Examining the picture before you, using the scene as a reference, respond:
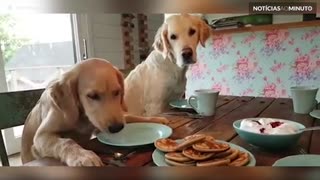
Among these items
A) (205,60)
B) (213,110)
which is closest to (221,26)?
(205,60)

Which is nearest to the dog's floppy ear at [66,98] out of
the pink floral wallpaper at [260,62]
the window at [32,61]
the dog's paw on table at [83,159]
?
the dog's paw on table at [83,159]

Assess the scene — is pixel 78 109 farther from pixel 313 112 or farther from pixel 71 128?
pixel 313 112

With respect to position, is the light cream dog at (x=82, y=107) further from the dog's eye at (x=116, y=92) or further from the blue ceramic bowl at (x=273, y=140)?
the blue ceramic bowl at (x=273, y=140)

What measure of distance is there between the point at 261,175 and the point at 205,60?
1598mm

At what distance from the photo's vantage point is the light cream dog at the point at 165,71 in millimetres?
946

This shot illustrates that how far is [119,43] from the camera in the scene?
158 cm

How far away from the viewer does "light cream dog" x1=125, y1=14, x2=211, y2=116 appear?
3.10 ft

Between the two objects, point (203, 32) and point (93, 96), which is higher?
point (203, 32)

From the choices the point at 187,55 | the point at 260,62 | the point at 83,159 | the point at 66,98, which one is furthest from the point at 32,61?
the point at 260,62

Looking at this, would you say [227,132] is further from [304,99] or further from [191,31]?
[191,31]

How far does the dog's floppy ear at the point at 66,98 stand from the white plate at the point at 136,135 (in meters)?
0.06

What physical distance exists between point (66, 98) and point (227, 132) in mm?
291

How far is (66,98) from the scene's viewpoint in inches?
18.0

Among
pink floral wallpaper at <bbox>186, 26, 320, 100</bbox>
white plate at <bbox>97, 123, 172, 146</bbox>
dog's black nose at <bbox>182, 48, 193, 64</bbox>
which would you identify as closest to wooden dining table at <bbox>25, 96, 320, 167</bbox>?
white plate at <bbox>97, 123, 172, 146</bbox>
